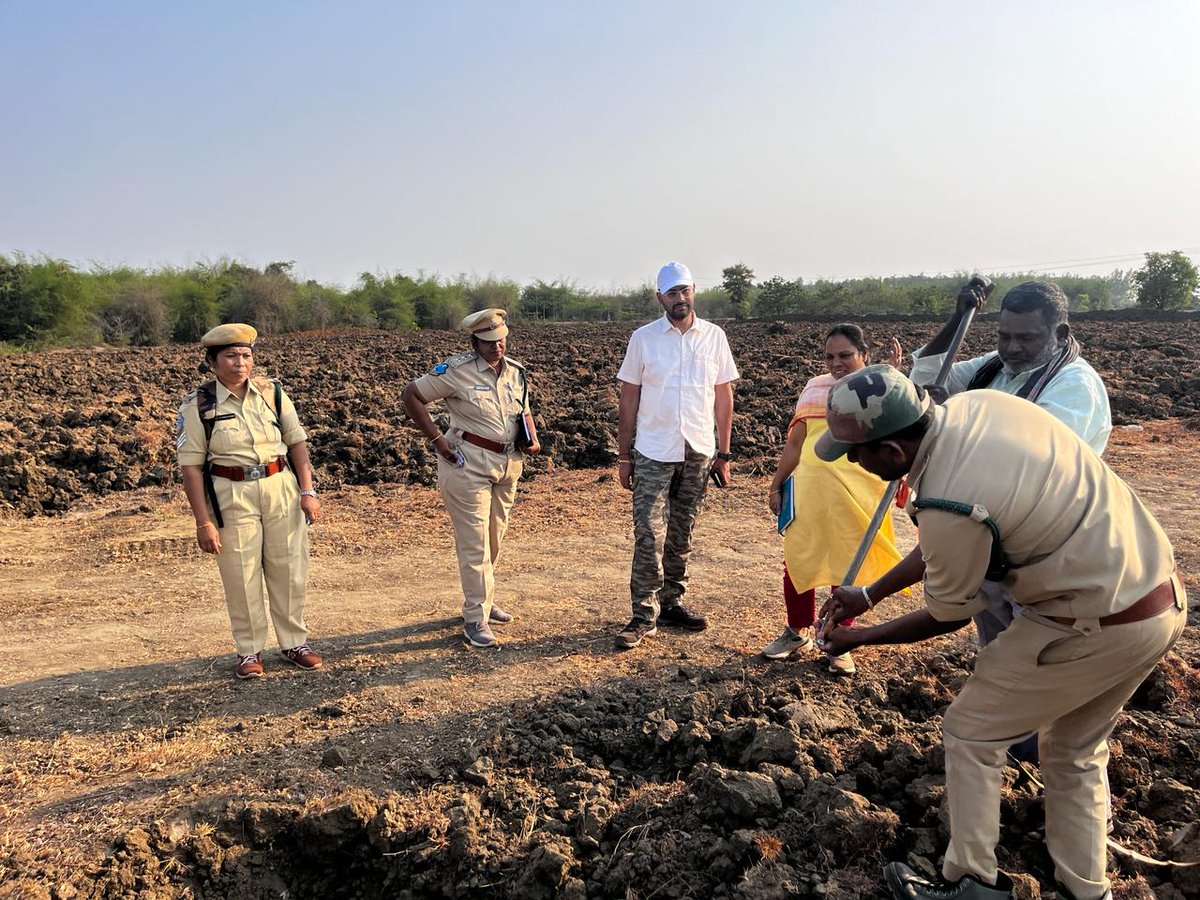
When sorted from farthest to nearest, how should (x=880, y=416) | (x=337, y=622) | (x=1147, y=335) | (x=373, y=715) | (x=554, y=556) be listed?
(x=1147, y=335) → (x=554, y=556) → (x=337, y=622) → (x=373, y=715) → (x=880, y=416)

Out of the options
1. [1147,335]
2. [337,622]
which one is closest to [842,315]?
[1147,335]

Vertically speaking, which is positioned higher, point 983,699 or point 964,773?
point 983,699

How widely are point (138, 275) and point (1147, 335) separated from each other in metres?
39.3

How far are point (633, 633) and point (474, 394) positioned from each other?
165 cm

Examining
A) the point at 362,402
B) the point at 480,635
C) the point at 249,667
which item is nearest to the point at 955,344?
the point at 480,635

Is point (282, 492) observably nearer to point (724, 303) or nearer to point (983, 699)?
point (983, 699)

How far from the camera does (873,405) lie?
2.06m

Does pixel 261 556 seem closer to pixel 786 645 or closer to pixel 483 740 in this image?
pixel 483 740

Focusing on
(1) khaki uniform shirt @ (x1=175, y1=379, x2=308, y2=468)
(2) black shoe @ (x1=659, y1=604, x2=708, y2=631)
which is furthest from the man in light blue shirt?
(1) khaki uniform shirt @ (x1=175, y1=379, x2=308, y2=468)

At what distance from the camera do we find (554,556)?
653cm

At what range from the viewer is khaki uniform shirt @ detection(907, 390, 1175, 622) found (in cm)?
202

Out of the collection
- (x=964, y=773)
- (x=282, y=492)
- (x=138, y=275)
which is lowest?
(x=964, y=773)

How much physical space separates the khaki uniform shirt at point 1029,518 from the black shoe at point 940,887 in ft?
2.56

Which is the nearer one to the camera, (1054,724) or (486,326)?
(1054,724)
